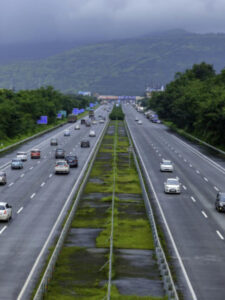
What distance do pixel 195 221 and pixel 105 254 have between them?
12.9 m

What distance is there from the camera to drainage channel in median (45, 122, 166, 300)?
84.0 ft

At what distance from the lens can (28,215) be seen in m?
45.0

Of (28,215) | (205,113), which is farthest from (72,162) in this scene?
(205,113)

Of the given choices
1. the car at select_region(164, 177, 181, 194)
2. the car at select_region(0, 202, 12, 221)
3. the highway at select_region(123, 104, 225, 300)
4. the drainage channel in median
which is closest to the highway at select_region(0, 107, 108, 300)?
the car at select_region(0, 202, 12, 221)

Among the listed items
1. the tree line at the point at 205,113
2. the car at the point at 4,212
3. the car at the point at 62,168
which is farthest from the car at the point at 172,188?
the tree line at the point at 205,113

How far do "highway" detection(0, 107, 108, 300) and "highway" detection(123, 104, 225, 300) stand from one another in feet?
23.6

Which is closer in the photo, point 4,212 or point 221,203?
point 4,212

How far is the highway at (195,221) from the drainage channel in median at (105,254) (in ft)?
4.94

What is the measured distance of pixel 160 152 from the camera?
103000 millimetres

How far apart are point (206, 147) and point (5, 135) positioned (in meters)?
42.3

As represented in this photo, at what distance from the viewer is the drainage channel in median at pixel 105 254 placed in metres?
25.6

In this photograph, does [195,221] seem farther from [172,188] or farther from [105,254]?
[172,188]

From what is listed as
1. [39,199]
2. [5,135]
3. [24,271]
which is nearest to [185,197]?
[39,199]

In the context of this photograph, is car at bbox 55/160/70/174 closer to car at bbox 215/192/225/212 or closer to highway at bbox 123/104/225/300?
highway at bbox 123/104/225/300
